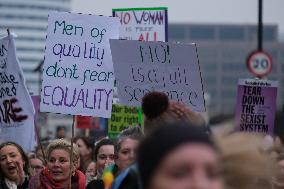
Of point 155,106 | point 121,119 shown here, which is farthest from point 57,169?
point 121,119

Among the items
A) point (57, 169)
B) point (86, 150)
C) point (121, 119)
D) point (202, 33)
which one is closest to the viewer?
point (57, 169)

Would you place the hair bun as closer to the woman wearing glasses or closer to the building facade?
the woman wearing glasses

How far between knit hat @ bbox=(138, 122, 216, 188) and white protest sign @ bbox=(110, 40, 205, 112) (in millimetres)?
5058

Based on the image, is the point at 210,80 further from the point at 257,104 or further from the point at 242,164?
the point at 242,164

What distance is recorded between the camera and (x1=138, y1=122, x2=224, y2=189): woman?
275cm

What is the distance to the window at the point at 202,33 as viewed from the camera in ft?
645

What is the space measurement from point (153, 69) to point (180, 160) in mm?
5576

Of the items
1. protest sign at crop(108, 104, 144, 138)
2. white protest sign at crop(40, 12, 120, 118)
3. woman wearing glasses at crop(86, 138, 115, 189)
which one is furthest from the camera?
protest sign at crop(108, 104, 144, 138)

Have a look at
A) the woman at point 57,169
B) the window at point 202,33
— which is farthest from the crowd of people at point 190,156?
the window at point 202,33

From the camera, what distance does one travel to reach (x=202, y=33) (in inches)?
7751

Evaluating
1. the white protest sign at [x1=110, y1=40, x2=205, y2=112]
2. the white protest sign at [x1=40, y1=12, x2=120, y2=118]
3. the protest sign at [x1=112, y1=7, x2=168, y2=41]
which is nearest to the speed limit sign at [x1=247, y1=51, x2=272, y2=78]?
the protest sign at [x1=112, y1=7, x2=168, y2=41]

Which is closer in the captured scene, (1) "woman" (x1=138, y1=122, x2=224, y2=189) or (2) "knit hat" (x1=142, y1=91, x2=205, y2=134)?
(1) "woman" (x1=138, y1=122, x2=224, y2=189)

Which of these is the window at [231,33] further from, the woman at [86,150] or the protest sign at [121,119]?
the protest sign at [121,119]

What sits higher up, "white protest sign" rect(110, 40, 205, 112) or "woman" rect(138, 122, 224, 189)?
"white protest sign" rect(110, 40, 205, 112)
